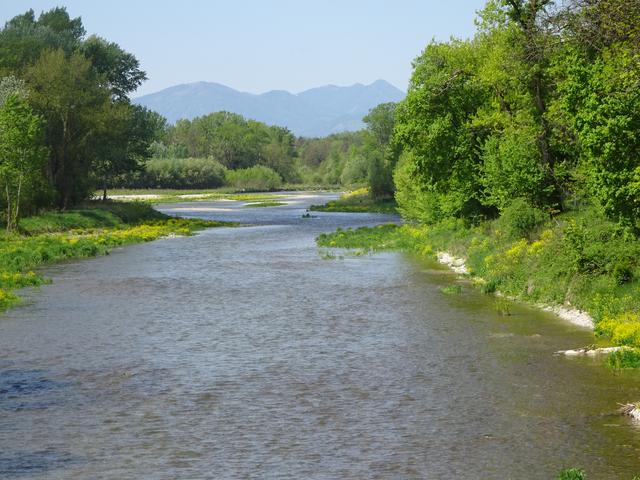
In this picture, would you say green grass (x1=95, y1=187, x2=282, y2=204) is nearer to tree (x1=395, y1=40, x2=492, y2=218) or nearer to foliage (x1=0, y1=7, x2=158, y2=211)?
foliage (x1=0, y1=7, x2=158, y2=211)

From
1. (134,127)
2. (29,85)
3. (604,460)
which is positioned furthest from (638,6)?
(134,127)

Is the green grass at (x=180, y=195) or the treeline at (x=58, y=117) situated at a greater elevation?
the treeline at (x=58, y=117)

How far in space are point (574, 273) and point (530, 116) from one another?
648 inches

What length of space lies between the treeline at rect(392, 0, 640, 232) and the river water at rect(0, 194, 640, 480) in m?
6.40

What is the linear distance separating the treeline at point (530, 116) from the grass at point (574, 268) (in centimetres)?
123

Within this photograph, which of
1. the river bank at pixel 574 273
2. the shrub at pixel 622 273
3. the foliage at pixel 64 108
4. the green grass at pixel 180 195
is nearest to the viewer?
the river bank at pixel 574 273

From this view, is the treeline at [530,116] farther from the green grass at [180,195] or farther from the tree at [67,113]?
the green grass at [180,195]

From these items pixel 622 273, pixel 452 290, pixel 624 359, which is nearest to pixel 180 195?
pixel 452 290

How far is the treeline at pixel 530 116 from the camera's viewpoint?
2712 centimetres

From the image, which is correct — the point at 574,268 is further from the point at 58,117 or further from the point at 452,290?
the point at 58,117

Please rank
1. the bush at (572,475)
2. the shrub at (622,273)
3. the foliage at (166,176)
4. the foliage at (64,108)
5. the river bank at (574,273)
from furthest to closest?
the foliage at (166,176) < the foliage at (64,108) < the shrub at (622,273) < the river bank at (574,273) < the bush at (572,475)

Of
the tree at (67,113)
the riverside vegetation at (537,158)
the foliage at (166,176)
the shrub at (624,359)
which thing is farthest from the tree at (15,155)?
the foliage at (166,176)

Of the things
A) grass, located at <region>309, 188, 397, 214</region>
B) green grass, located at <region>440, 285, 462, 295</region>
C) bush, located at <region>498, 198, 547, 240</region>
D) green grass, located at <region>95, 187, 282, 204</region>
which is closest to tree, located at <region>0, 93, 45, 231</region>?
green grass, located at <region>440, 285, 462, 295</region>

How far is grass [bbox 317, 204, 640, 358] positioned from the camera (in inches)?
1059
